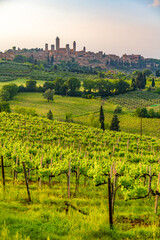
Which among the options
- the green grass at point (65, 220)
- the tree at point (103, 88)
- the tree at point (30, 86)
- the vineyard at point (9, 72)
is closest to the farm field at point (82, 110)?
the tree at point (30, 86)

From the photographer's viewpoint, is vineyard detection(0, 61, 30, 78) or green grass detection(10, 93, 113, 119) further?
vineyard detection(0, 61, 30, 78)

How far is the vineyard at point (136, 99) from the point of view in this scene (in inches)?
3488

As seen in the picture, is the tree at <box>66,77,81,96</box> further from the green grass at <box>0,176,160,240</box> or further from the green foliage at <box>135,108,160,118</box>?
the green grass at <box>0,176,160,240</box>

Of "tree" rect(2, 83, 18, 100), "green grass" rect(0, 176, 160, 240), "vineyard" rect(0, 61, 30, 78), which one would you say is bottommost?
"green grass" rect(0, 176, 160, 240)

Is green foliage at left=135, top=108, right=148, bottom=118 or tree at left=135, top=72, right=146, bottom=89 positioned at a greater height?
tree at left=135, top=72, right=146, bottom=89

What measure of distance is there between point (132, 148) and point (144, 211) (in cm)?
2269

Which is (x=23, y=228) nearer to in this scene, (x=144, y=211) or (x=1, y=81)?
(x=144, y=211)

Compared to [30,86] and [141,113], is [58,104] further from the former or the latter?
[141,113]

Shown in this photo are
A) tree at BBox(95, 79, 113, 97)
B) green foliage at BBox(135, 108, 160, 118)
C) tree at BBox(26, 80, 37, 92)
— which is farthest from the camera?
tree at BBox(95, 79, 113, 97)

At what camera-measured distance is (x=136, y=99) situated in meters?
96.5

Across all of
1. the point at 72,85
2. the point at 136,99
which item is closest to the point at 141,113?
the point at 136,99

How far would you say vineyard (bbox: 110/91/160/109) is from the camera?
8859 cm

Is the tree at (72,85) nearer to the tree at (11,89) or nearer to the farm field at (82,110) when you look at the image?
the farm field at (82,110)

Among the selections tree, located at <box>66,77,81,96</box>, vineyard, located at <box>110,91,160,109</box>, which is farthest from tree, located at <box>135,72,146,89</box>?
tree, located at <box>66,77,81,96</box>
